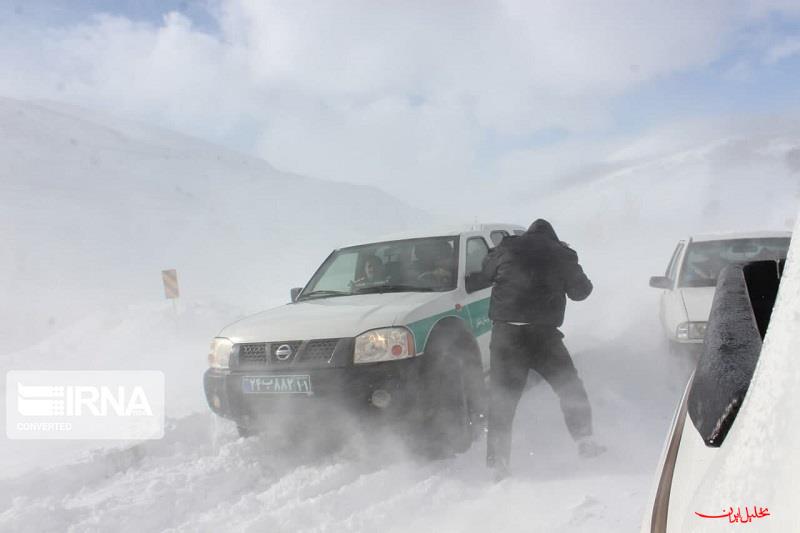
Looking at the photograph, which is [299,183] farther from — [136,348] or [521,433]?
[521,433]

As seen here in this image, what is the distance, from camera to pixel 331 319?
14.0 feet

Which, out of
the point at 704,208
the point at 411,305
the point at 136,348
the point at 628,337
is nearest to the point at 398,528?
the point at 411,305

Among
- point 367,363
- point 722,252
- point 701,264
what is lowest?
point 367,363

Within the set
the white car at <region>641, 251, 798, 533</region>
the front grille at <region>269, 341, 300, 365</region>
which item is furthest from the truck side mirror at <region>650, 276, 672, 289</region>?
the white car at <region>641, 251, 798, 533</region>

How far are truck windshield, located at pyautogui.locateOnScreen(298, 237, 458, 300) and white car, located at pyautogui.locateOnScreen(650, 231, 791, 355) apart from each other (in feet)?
7.56

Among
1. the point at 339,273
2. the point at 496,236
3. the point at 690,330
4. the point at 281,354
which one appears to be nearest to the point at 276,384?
the point at 281,354

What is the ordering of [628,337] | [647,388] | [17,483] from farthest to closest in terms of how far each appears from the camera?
1. [628,337]
2. [647,388]
3. [17,483]

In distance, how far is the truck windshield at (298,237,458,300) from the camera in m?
5.05

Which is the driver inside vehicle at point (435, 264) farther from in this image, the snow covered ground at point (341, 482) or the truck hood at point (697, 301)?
the truck hood at point (697, 301)

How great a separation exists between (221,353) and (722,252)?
5613mm

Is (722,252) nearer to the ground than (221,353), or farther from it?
farther from it

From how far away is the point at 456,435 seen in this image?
4191 millimetres

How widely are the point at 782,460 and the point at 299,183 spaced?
7092 cm

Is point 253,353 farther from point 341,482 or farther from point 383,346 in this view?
point 341,482
